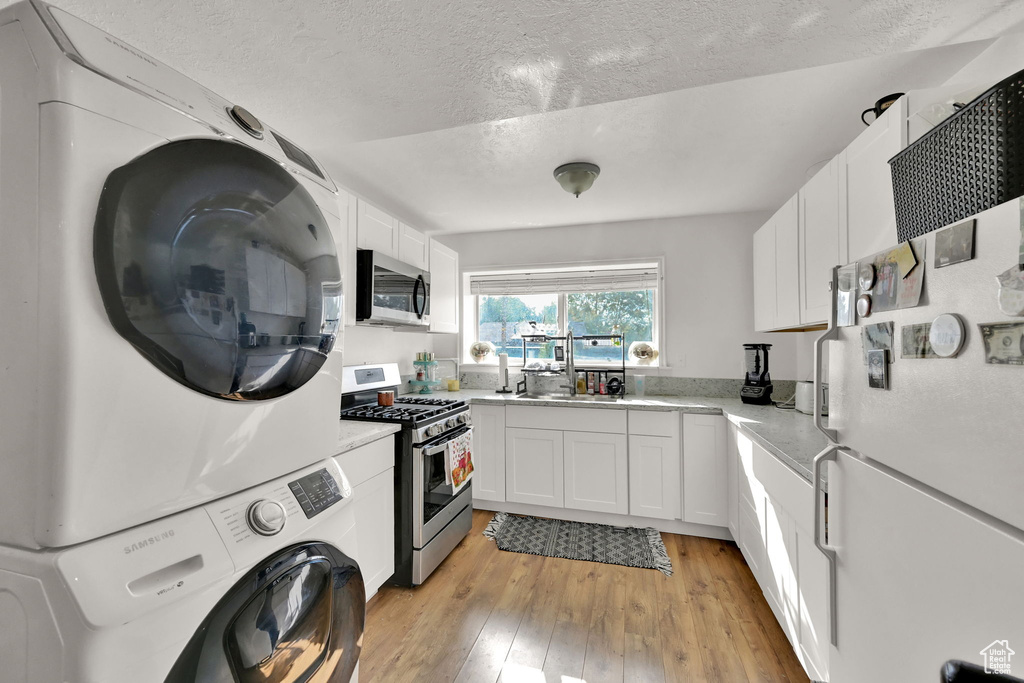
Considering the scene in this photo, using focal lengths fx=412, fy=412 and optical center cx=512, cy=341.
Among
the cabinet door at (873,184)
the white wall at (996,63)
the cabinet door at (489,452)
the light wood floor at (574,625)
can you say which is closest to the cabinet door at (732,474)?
the light wood floor at (574,625)

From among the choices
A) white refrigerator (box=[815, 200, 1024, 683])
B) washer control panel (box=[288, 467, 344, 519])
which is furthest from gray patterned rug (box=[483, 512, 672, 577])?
washer control panel (box=[288, 467, 344, 519])

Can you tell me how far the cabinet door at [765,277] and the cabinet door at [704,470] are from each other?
0.73 meters

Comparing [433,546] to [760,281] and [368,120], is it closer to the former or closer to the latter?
[368,120]

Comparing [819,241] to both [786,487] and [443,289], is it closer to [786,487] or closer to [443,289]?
[786,487]

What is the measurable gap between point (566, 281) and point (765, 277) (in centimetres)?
157

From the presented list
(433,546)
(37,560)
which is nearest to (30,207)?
(37,560)

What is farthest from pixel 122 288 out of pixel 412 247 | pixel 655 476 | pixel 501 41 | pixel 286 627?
pixel 655 476

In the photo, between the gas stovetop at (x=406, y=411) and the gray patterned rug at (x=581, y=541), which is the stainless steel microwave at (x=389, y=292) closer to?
the gas stovetop at (x=406, y=411)

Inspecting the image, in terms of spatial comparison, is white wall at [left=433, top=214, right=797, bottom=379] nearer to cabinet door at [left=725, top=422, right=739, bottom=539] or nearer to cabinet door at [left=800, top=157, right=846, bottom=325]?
cabinet door at [left=725, top=422, right=739, bottom=539]

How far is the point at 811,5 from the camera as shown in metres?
1.06

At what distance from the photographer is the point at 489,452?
314cm

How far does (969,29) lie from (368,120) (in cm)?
188

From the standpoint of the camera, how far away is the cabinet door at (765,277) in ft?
8.50

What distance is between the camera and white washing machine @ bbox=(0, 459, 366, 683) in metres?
0.59
